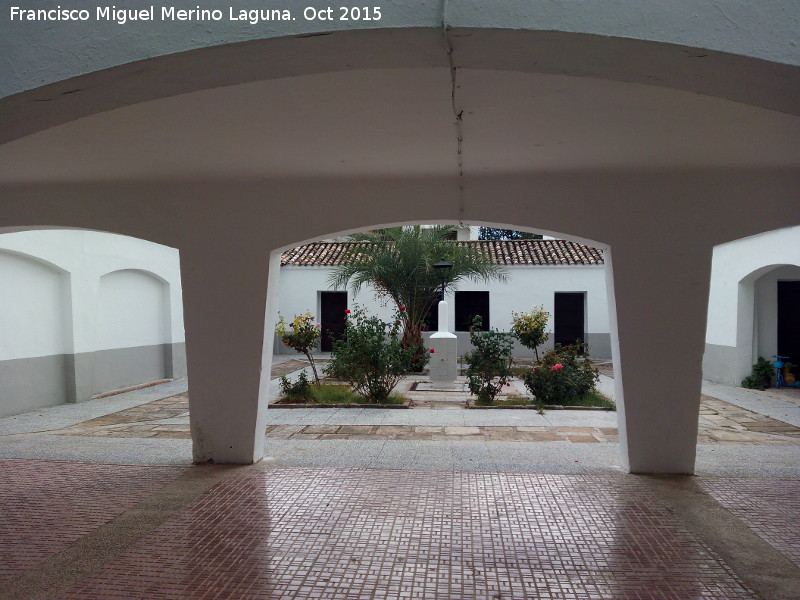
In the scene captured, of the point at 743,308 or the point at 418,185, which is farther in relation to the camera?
the point at 743,308

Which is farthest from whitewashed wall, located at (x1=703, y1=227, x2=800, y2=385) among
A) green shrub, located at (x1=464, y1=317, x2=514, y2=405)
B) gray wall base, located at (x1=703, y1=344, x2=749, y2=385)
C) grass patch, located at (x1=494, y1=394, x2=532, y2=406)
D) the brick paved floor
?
the brick paved floor

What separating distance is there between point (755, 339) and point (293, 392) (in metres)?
9.19

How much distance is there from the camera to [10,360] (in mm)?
9547

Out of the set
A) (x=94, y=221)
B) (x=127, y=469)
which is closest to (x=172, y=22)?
(x=94, y=221)

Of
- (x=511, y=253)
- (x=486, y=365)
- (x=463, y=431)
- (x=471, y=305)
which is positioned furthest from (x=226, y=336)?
(x=511, y=253)

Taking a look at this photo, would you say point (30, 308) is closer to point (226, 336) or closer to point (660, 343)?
point (226, 336)

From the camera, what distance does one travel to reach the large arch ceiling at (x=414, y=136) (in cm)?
248

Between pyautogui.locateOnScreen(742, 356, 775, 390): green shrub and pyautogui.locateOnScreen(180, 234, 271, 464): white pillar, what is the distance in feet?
33.2

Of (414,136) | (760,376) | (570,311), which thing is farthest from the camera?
(570,311)

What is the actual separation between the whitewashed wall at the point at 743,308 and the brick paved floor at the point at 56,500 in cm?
1080

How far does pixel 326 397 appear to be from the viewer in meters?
10.8

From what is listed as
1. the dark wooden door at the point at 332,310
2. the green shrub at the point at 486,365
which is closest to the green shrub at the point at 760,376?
the green shrub at the point at 486,365

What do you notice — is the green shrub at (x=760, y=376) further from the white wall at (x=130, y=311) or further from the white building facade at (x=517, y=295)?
the white wall at (x=130, y=311)

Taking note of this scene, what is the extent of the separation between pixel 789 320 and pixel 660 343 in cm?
900
